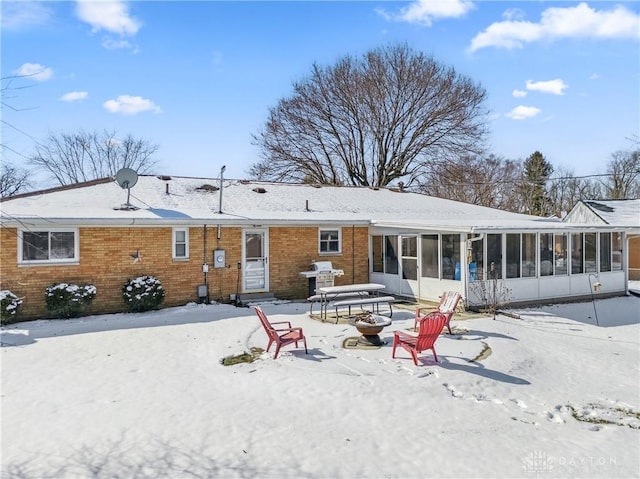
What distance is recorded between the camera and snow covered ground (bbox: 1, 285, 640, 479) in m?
4.88

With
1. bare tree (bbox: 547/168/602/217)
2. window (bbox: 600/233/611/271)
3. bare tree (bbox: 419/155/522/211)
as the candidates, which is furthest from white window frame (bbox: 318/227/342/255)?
bare tree (bbox: 547/168/602/217)

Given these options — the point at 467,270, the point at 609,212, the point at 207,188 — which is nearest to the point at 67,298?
the point at 207,188

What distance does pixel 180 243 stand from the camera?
13609mm

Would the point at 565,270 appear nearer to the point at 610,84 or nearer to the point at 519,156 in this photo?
the point at 610,84

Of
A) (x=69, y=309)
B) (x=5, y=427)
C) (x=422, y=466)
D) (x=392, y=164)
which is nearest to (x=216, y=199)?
(x=69, y=309)

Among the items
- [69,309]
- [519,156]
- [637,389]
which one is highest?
[519,156]

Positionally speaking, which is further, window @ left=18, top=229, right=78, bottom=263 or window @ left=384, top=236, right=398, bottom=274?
window @ left=384, top=236, right=398, bottom=274

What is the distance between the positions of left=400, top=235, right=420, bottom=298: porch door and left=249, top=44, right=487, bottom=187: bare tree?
62.4 feet

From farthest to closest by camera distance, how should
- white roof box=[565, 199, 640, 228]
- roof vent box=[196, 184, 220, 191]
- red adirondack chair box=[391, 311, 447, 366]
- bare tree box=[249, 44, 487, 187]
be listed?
bare tree box=[249, 44, 487, 187], white roof box=[565, 199, 640, 228], roof vent box=[196, 184, 220, 191], red adirondack chair box=[391, 311, 447, 366]

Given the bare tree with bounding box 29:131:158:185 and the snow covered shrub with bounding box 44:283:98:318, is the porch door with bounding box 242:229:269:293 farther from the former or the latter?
the bare tree with bounding box 29:131:158:185

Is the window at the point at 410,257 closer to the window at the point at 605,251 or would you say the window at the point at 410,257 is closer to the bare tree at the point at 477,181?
the window at the point at 605,251

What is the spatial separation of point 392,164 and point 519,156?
1828 centimetres

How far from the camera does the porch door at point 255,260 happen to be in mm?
14602

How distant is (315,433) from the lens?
18.1 ft
